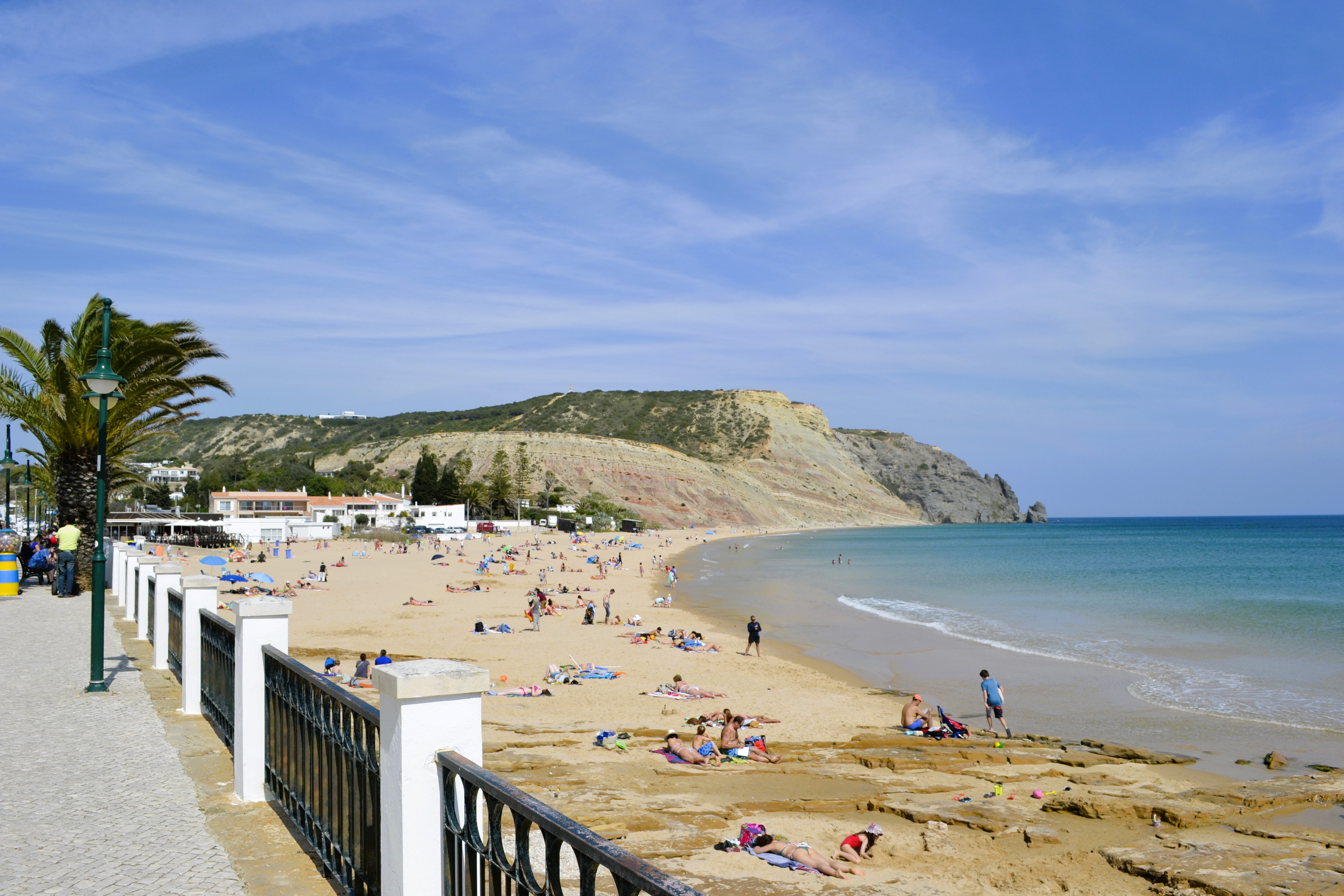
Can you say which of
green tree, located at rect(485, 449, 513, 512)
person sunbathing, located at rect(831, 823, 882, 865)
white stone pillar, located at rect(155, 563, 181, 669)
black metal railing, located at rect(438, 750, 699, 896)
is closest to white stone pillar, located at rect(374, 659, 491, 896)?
black metal railing, located at rect(438, 750, 699, 896)

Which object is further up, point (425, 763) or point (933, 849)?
point (425, 763)

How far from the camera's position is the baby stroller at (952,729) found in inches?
543

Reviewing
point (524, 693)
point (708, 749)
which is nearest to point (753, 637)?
point (524, 693)

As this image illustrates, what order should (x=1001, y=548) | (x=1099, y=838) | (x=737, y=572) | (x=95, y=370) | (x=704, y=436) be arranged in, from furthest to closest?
(x=704, y=436) → (x=1001, y=548) → (x=737, y=572) → (x=1099, y=838) → (x=95, y=370)

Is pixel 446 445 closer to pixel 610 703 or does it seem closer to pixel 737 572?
pixel 737 572

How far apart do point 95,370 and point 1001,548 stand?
89293mm

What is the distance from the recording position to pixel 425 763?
3.28m

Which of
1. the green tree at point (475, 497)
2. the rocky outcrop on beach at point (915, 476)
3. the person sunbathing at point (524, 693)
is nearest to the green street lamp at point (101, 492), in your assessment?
the person sunbathing at point (524, 693)

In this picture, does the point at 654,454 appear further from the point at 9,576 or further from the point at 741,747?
the point at 741,747

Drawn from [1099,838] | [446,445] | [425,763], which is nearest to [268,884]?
[425,763]

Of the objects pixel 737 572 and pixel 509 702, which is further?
pixel 737 572

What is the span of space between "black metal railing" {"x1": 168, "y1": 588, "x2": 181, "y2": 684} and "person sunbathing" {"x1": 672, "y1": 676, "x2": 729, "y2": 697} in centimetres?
863

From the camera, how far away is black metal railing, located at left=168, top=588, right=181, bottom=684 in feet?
31.2

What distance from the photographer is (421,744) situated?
10.7ft
